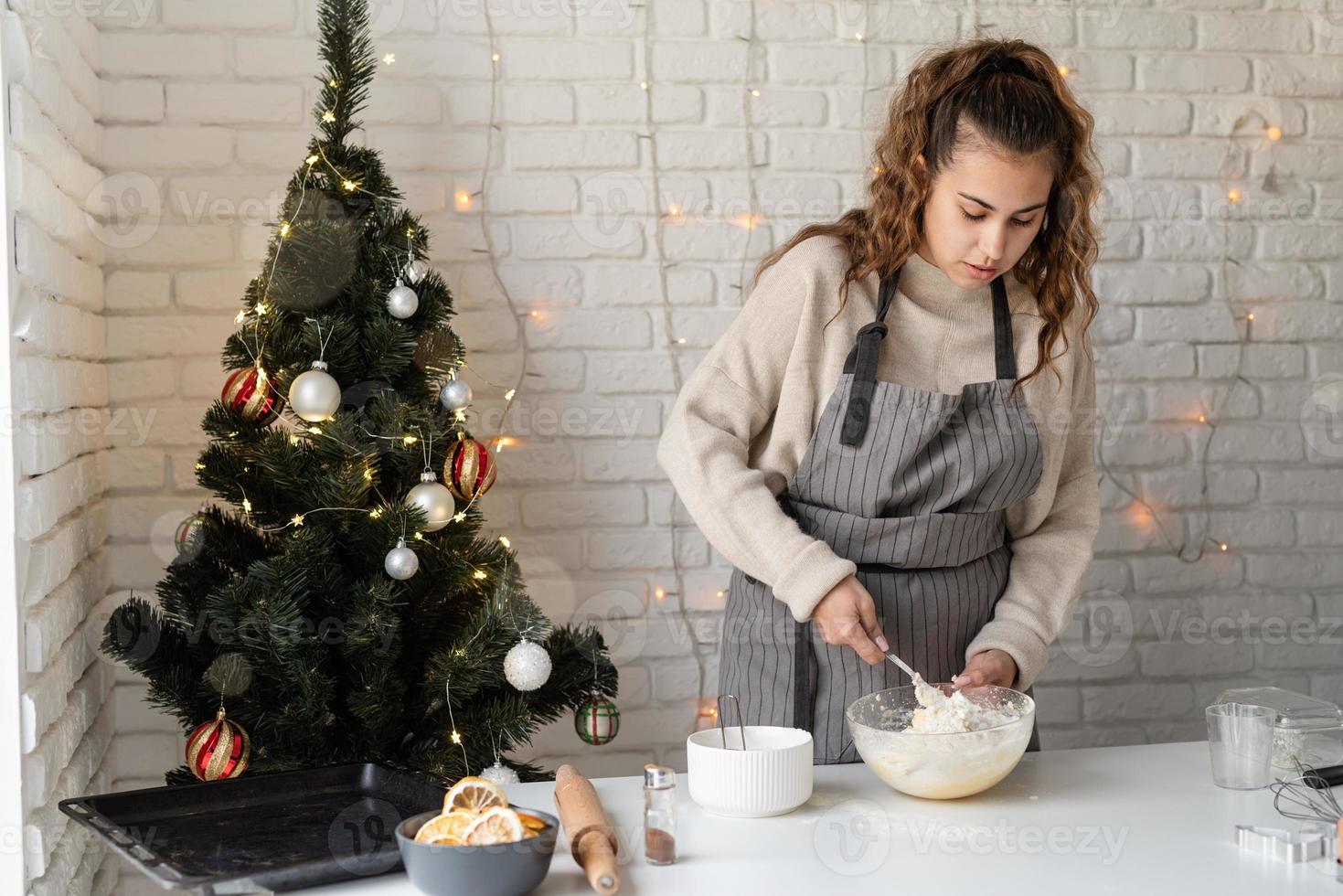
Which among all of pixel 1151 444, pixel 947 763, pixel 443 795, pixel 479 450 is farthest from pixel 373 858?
pixel 1151 444

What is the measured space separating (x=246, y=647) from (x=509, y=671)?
360 mm

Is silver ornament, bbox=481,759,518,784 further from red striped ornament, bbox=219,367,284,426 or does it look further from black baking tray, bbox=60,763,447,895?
red striped ornament, bbox=219,367,284,426

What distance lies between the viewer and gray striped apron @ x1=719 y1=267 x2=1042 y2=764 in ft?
5.26

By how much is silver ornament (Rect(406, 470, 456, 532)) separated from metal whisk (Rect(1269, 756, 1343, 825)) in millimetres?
1108

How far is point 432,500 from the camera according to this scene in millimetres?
1763

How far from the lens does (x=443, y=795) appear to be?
3.85 ft

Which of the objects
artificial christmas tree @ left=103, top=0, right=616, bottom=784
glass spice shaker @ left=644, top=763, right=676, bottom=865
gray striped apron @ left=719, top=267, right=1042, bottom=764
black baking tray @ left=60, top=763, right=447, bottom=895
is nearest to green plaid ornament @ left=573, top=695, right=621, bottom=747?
artificial christmas tree @ left=103, top=0, right=616, bottom=784

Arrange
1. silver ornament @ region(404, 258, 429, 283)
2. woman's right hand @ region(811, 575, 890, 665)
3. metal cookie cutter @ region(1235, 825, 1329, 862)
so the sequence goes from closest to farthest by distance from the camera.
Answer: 1. metal cookie cutter @ region(1235, 825, 1329, 862)
2. woman's right hand @ region(811, 575, 890, 665)
3. silver ornament @ region(404, 258, 429, 283)

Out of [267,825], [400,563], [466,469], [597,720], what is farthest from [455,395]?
[267,825]

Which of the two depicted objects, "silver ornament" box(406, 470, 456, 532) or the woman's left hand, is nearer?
the woman's left hand

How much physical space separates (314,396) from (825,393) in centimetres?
71

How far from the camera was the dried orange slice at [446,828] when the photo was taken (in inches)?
39.0

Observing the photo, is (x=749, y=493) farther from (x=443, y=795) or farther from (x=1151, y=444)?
(x=1151, y=444)

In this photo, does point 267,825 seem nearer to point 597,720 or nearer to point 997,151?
point 597,720
